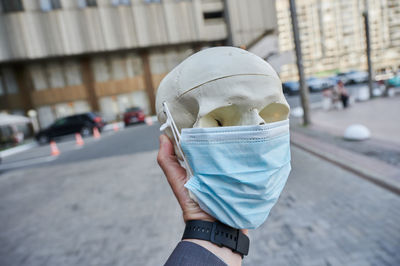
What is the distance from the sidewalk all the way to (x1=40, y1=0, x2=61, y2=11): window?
24249mm

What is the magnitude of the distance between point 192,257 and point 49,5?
28387 millimetres

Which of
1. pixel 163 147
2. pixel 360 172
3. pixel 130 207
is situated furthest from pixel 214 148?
pixel 360 172

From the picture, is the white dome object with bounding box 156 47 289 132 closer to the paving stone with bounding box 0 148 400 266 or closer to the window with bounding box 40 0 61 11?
the paving stone with bounding box 0 148 400 266

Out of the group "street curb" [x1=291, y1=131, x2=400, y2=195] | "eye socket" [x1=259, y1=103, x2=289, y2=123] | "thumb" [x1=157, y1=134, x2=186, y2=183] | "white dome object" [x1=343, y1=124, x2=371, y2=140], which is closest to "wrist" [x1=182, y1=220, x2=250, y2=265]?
"thumb" [x1=157, y1=134, x2=186, y2=183]

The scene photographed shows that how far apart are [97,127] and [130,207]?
46.9ft

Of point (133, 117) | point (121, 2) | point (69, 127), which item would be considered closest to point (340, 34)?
point (121, 2)

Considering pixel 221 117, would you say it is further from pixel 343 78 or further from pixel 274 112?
pixel 343 78

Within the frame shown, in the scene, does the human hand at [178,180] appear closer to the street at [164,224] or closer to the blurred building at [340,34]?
the street at [164,224]

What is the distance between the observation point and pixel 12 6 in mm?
21703

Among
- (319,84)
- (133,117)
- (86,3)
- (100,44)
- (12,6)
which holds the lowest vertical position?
(133,117)

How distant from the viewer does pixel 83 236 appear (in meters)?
3.50

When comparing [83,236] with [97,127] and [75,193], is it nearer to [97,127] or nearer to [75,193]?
[75,193]

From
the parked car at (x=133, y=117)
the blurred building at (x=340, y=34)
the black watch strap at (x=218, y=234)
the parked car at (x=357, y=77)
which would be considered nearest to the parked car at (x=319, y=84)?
the parked car at (x=357, y=77)

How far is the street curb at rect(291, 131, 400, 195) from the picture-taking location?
12.4 feet
